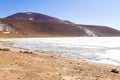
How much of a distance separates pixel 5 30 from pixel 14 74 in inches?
5248

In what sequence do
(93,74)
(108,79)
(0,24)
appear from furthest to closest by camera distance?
(0,24), (93,74), (108,79)

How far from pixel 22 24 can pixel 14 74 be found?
168m

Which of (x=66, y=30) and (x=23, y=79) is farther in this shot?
(x=66, y=30)

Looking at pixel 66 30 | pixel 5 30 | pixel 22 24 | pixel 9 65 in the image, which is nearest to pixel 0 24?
pixel 5 30

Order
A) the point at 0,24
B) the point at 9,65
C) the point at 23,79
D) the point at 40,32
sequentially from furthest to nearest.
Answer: the point at 40,32 → the point at 0,24 → the point at 9,65 → the point at 23,79

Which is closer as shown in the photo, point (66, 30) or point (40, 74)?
point (40, 74)

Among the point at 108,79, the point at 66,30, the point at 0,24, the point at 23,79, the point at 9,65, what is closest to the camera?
the point at 23,79

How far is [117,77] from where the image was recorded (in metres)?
12.5

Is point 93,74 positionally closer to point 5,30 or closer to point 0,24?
point 5,30

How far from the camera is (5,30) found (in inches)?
5581

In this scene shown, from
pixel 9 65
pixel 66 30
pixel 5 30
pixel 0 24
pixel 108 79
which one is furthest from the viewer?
pixel 66 30

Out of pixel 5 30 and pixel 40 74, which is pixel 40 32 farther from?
pixel 40 74

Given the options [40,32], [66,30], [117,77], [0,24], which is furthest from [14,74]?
[66,30]

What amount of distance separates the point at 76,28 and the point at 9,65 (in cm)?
17744
